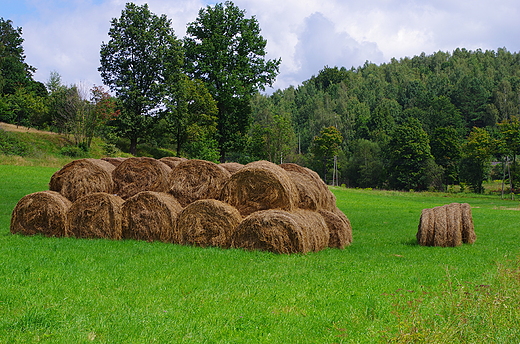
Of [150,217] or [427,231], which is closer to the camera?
[150,217]

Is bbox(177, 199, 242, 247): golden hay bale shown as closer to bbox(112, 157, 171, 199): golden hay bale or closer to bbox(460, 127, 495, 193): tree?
bbox(112, 157, 171, 199): golden hay bale

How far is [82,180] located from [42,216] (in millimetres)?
1780

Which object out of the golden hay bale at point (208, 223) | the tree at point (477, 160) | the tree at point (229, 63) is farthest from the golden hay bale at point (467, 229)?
the tree at point (477, 160)

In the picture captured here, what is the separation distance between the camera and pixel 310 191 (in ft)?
43.6

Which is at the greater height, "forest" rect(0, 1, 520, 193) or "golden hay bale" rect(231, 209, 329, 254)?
"forest" rect(0, 1, 520, 193)

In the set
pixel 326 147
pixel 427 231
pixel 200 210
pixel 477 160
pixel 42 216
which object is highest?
pixel 326 147

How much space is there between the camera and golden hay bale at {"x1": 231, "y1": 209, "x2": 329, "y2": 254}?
10711 mm

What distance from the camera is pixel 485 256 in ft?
36.9

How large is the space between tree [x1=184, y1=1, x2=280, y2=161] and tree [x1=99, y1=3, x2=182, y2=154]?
11.4 ft

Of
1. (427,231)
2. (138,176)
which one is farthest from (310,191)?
(138,176)

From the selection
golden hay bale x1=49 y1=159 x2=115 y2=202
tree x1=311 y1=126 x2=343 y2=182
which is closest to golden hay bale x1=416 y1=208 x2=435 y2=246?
golden hay bale x1=49 y1=159 x2=115 y2=202

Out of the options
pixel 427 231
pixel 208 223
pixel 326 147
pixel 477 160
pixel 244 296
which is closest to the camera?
pixel 244 296

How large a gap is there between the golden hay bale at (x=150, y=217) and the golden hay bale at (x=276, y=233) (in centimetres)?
200

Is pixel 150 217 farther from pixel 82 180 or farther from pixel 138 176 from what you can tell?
pixel 82 180
